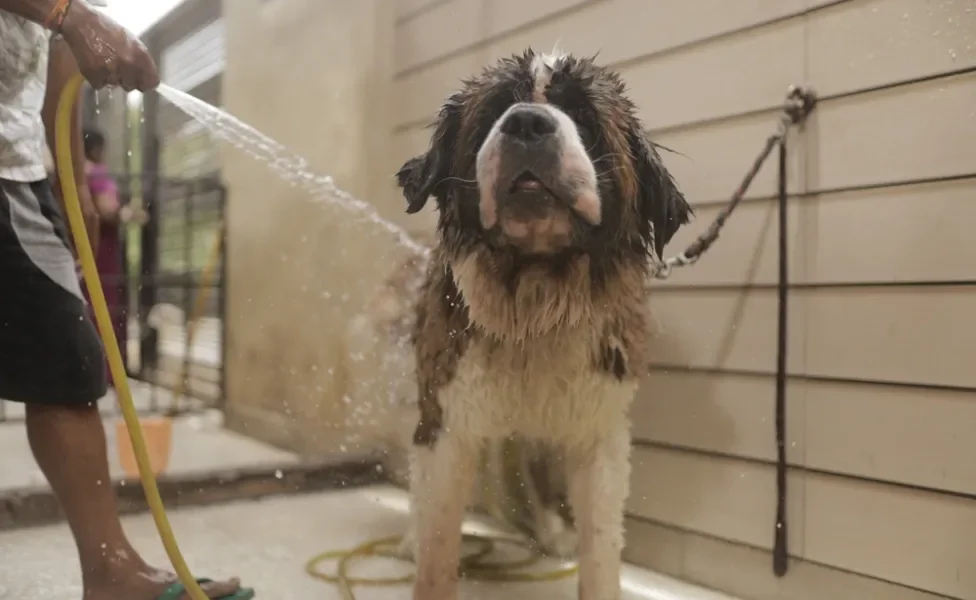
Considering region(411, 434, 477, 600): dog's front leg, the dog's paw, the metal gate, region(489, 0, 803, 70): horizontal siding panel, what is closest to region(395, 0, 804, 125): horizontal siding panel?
region(489, 0, 803, 70): horizontal siding panel

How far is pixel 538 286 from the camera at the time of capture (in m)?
1.33

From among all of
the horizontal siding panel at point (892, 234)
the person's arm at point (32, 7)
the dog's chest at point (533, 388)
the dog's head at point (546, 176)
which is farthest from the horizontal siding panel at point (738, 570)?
the person's arm at point (32, 7)

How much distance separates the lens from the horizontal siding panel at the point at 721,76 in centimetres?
154

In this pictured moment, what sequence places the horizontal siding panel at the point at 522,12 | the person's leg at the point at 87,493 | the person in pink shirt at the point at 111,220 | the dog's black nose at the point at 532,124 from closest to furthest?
the dog's black nose at the point at 532,124, the person's leg at the point at 87,493, the horizontal siding panel at the point at 522,12, the person in pink shirt at the point at 111,220

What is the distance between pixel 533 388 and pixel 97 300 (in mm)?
830

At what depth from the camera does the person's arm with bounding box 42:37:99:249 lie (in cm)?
139

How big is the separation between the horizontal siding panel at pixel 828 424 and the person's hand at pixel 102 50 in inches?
46.7

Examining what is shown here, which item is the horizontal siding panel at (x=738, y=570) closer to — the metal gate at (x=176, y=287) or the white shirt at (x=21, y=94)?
the white shirt at (x=21, y=94)

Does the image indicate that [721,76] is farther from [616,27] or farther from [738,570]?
[738,570]

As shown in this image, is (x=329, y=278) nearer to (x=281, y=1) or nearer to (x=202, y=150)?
(x=281, y=1)

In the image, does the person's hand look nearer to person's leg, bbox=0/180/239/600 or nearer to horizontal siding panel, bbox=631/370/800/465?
person's leg, bbox=0/180/239/600

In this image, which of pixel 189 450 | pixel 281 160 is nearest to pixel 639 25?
pixel 281 160

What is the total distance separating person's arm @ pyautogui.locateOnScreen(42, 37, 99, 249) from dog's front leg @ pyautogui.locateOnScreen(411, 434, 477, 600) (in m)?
0.84

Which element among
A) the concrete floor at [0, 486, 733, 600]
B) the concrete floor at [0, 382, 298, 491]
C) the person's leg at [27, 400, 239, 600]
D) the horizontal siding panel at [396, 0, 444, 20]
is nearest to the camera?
the person's leg at [27, 400, 239, 600]
